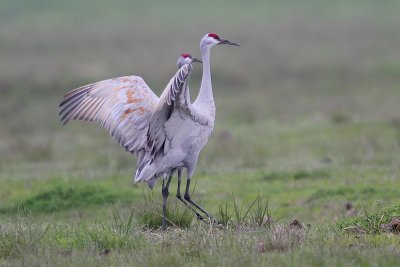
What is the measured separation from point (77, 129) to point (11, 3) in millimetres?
30990

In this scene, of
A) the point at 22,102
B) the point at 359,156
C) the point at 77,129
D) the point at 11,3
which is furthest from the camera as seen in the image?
the point at 11,3

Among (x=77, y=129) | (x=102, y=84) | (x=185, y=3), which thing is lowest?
(x=77, y=129)

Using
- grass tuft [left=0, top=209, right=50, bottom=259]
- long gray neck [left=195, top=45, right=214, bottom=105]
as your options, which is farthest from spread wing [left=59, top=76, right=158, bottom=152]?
grass tuft [left=0, top=209, right=50, bottom=259]

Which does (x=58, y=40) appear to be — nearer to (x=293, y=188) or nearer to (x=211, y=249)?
(x=293, y=188)

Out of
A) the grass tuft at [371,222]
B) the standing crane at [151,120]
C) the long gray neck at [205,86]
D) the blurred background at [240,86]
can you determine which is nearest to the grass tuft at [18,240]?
the standing crane at [151,120]

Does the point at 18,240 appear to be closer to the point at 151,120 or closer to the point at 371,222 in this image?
the point at 151,120

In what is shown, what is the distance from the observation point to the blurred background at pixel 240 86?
1321 centimetres

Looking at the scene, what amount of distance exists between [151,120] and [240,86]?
2060 centimetres

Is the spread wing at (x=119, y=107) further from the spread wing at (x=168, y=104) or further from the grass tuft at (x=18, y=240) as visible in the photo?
the grass tuft at (x=18, y=240)

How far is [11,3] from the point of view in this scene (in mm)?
50812

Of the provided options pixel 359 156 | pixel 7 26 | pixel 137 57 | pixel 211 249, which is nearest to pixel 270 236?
pixel 211 249

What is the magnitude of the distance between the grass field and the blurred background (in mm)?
59

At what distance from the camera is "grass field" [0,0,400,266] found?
23.6 feet

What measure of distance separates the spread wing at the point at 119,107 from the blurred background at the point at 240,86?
8.66 feet
